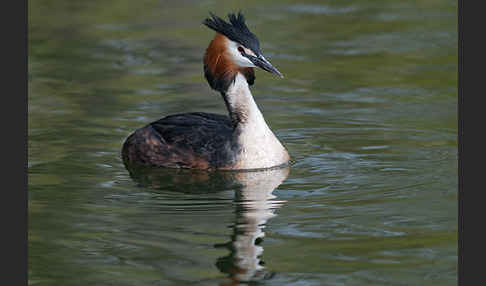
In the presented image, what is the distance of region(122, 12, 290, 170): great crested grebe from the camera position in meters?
11.3

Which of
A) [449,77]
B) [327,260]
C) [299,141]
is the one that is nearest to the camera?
[327,260]

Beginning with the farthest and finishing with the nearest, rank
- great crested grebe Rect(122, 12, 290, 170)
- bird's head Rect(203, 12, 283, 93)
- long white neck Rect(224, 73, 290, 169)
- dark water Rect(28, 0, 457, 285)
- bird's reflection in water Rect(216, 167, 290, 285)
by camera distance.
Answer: long white neck Rect(224, 73, 290, 169), great crested grebe Rect(122, 12, 290, 170), bird's head Rect(203, 12, 283, 93), dark water Rect(28, 0, 457, 285), bird's reflection in water Rect(216, 167, 290, 285)

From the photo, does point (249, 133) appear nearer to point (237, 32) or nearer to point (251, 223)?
point (237, 32)

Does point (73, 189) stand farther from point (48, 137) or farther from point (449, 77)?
point (449, 77)

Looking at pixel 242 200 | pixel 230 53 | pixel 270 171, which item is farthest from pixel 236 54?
pixel 242 200

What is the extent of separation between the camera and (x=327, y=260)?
8.59 metres

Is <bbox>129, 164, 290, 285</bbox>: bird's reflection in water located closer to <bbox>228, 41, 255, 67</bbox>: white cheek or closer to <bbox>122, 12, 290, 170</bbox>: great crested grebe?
<bbox>122, 12, 290, 170</bbox>: great crested grebe

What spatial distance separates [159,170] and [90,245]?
2.73m

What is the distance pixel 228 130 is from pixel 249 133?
1.16ft

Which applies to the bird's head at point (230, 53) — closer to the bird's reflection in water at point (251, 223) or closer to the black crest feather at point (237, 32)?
the black crest feather at point (237, 32)

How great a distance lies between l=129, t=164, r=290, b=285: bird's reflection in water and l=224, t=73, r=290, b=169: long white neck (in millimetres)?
138

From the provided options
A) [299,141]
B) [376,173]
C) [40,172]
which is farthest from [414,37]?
[40,172]

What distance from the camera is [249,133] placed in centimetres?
1155

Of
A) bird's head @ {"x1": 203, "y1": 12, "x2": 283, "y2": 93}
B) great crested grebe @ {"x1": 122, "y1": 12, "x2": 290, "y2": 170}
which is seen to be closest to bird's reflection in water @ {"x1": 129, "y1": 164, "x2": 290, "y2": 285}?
great crested grebe @ {"x1": 122, "y1": 12, "x2": 290, "y2": 170}
